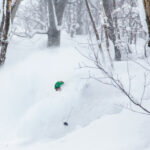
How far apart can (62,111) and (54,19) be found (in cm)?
403

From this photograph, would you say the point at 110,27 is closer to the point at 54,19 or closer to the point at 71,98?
the point at 54,19

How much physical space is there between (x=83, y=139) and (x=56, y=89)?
79.2 inches

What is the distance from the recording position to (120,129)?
3.76 meters

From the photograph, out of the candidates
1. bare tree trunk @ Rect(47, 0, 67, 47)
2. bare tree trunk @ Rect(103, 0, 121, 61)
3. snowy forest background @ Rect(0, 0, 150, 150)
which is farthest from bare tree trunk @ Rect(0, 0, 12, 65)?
bare tree trunk @ Rect(103, 0, 121, 61)

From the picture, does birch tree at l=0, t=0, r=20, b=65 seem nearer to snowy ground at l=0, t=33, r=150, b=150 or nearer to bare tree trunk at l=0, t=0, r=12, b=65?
bare tree trunk at l=0, t=0, r=12, b=65

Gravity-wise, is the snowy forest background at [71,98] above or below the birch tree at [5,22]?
below

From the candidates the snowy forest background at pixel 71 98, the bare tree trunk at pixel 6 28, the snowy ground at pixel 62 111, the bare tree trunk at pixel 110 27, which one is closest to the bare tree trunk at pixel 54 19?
the snowy forest background at pixel 71 98

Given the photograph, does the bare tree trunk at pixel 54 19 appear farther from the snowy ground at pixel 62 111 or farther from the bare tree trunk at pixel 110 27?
the bare tree trunk at pixel 110 27

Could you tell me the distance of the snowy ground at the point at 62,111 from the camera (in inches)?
146

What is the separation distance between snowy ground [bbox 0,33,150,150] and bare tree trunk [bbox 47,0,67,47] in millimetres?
929

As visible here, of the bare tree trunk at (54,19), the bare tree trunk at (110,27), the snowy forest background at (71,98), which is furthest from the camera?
the bare tree trunk at (54,19)

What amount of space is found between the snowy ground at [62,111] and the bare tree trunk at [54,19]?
3.05ft

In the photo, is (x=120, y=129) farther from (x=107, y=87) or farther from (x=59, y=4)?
(x=59, y=4)

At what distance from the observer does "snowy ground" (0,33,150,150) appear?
3.70 metres
